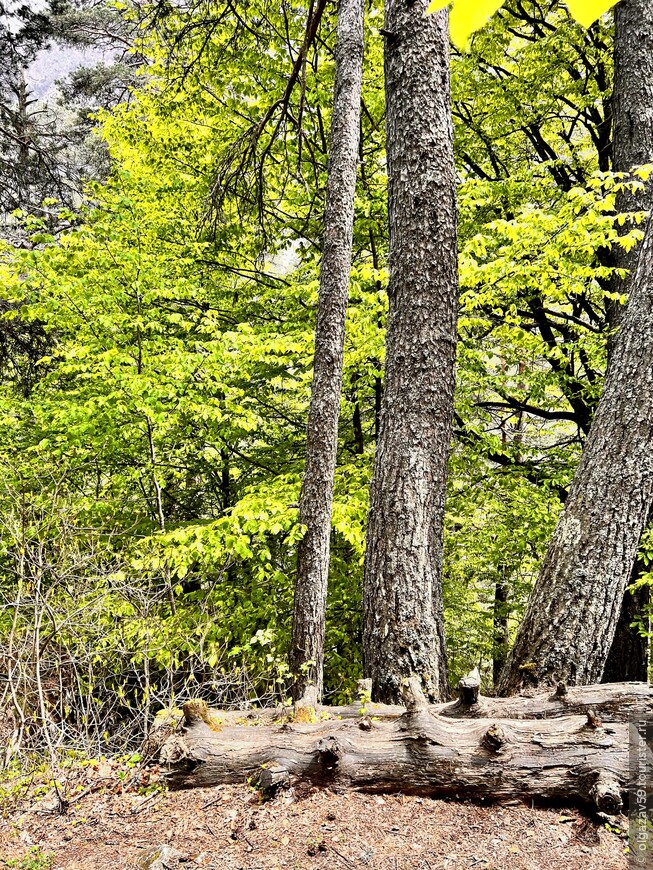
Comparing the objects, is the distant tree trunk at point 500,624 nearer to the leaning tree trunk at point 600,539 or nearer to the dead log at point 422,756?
the leaning tree trunk at point 600,539

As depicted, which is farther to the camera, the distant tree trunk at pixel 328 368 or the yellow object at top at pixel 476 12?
the distant tree trunk at pixel 328 368

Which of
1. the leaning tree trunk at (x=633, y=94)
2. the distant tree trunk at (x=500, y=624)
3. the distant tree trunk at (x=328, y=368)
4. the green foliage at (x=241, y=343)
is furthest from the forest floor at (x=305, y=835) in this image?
the distant tree trunk at (x=500, y=624)

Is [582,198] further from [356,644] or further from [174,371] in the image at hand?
[356,644]

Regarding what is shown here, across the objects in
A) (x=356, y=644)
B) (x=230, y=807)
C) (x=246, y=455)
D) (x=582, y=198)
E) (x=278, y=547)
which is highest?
(x=582, y=198)

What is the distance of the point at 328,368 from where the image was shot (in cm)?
446

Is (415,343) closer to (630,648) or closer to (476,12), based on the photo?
(476,12)

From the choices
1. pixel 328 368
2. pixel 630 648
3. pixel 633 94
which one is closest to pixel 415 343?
pixel 328 368

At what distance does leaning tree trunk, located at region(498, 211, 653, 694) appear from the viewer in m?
2.83

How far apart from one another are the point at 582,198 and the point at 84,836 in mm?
5335

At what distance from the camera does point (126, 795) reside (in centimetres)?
313

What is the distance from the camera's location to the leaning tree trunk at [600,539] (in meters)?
2.83

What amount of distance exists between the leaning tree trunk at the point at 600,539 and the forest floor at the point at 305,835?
800mm

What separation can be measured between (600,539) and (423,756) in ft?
4.72

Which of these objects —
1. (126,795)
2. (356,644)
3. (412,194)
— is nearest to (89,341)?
(412,194)
